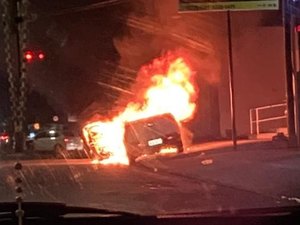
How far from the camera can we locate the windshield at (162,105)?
15.6 m

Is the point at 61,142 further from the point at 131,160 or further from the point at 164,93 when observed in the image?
the point at 131,160

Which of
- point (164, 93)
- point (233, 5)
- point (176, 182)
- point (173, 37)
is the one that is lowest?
point (176, 182)

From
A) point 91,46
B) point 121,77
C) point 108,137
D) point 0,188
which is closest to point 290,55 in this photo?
point 108,137

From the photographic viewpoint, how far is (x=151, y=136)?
25688 mm

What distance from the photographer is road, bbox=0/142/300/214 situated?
1265cm

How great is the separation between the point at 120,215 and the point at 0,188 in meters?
11.8

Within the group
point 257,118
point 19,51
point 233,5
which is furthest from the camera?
point 257,118

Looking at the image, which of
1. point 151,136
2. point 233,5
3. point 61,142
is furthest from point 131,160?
point 61,142

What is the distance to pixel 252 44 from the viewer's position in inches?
1310

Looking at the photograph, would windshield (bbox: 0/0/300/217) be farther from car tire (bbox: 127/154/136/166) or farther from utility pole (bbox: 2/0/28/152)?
utility pole (bbox: 2/0/28/152)

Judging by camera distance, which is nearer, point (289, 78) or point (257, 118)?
point (289, 78)

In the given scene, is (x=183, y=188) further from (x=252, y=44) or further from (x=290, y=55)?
(x=252, y=44)

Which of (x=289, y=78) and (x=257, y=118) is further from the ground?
(x=289, y=78)

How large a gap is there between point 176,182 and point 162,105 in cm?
1533
